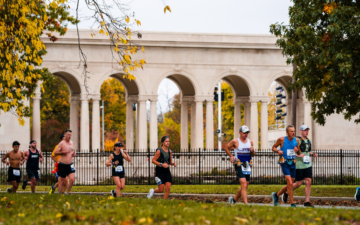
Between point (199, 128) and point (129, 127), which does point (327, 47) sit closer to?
point (199, 128)

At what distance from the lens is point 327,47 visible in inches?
698

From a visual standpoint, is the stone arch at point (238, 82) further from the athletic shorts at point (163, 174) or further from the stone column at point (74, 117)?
the athletic shorts at point (163, 174)

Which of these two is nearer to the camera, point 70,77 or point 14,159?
point 14,159

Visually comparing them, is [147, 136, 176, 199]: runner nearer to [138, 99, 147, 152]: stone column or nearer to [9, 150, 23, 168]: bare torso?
[9, 150, 23, 168]: bare torso

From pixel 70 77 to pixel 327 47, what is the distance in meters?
23.3

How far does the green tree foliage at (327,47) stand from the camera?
17.0 metres

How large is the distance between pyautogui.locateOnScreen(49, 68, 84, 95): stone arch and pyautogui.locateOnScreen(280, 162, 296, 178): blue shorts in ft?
77.1

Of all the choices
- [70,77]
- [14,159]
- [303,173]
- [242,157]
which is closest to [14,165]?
[14,159]

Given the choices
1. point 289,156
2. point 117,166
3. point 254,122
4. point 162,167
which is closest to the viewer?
point 289,156

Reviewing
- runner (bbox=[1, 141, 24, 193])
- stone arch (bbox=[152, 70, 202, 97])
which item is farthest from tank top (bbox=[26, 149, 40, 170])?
stone arch (bbox=[152, 70, 202, 97])

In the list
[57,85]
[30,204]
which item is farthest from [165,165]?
[57,85]

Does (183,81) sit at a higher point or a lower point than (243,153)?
higher

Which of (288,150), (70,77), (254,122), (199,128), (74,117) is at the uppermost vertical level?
(70,77)

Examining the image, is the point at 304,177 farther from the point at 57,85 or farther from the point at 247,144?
the point at 57,85
